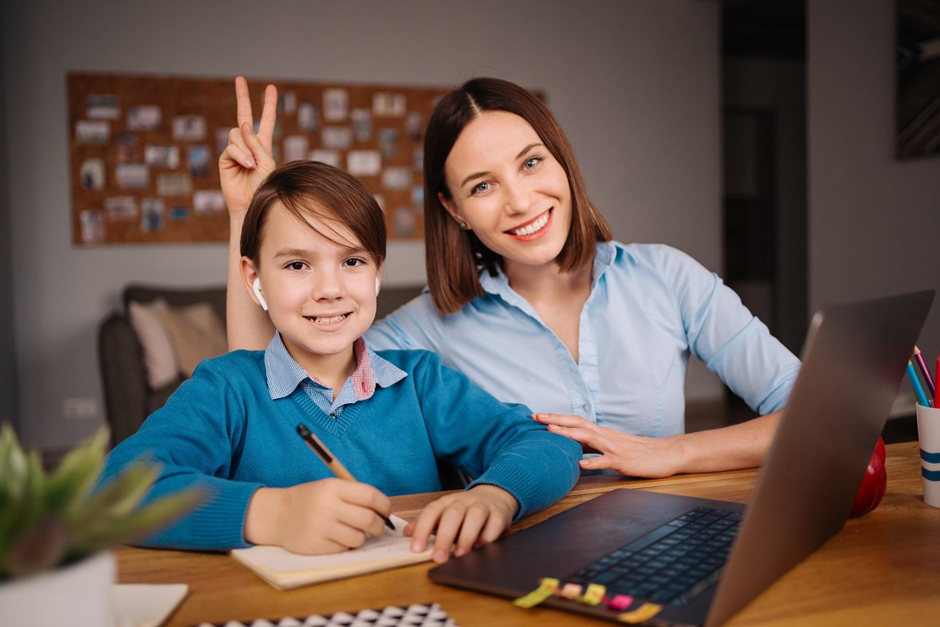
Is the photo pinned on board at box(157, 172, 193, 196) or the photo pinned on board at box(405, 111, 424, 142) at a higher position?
the photo pinned on board at box(405, 111, 424, 142)

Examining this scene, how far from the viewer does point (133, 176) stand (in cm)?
492

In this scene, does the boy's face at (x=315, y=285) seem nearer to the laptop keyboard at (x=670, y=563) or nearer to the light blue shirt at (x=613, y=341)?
the light blue shirt at (x=613, y=341)

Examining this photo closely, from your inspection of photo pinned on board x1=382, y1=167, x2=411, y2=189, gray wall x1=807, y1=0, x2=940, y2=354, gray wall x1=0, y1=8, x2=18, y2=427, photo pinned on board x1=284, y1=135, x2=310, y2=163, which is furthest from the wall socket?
gray wall x1=807, y1=0, x2=940, y2=354

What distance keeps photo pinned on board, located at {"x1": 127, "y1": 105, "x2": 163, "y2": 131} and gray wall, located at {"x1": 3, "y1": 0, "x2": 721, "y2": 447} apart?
0.22 m

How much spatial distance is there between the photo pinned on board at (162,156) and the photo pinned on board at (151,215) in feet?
0.68

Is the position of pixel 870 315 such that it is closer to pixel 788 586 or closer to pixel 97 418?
pixel 788 586

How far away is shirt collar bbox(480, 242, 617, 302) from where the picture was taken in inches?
64.1

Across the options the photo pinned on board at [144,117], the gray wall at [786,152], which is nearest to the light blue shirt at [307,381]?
the photo pinned on board at [144,117]

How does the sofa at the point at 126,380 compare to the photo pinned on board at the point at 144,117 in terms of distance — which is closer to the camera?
the sofa at the point at 126,380

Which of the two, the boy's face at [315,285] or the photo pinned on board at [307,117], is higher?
the photo pinned on board at [307,117]

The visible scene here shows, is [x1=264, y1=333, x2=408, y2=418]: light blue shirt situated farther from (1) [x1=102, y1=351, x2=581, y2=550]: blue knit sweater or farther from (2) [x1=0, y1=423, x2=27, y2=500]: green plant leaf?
(2) [x1=0, y1=423, x2=27, y2=500]: green plant leaf

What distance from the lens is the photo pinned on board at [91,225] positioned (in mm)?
4797

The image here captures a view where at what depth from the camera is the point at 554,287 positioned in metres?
1.67

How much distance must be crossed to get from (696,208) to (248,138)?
201 inches
